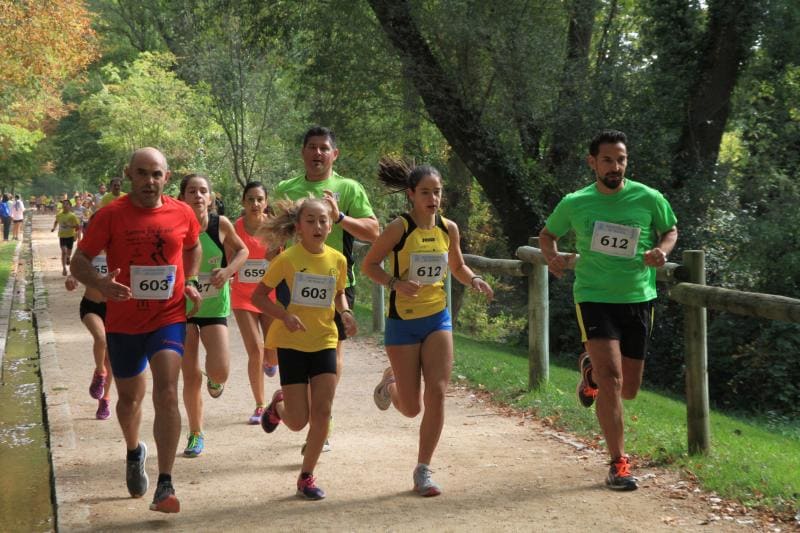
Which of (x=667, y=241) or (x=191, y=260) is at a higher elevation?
(x=667, y=241)

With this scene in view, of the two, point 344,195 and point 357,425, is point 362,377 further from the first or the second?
point 344,195

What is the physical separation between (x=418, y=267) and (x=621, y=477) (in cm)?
173

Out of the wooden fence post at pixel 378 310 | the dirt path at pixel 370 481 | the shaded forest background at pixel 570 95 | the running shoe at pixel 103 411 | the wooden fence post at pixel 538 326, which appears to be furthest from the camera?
the shaded forest background at pixel 570 95

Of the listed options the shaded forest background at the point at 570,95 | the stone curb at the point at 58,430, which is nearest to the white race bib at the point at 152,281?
the stone curb at the point at 58,430

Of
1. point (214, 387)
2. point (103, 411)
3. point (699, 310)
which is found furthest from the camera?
point (103, 411)

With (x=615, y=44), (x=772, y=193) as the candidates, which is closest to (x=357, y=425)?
(x=772, y=193)

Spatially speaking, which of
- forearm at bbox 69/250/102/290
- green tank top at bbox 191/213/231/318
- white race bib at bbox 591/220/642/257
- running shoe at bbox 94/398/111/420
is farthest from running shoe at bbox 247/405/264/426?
white race bib at bbox 591/220/642/257

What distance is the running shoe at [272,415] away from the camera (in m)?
6.88

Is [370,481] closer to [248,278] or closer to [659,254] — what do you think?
[659,254]

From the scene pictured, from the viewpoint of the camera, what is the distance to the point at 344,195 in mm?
7117

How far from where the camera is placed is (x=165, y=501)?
18.4 ft

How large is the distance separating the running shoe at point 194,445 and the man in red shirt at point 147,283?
1.49 m

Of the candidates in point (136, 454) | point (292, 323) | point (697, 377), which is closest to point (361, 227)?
point (292, 323)

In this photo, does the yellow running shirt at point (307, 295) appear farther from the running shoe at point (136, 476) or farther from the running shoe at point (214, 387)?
the running shoe at point (214, 387)
